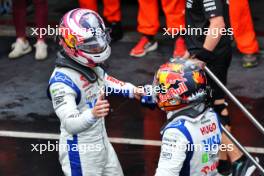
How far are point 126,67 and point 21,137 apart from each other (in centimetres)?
209

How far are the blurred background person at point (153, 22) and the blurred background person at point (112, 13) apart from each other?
429mm

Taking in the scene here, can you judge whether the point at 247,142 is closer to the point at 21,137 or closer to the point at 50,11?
the point at 21,137

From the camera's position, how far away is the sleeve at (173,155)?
14.8ft

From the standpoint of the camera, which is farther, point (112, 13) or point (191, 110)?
point (112, 13)

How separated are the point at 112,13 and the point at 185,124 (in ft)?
18.0

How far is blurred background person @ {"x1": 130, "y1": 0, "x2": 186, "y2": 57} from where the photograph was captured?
9086mm

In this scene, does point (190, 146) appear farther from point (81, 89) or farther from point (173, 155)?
point (81, 89)

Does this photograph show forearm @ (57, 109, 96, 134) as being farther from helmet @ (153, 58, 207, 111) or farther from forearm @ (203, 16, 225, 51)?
forearm @ (203, 16, 225, 51)

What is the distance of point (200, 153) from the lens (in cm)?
462

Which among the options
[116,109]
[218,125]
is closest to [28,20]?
[116,109]

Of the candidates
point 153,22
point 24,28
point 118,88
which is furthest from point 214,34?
point 24,28

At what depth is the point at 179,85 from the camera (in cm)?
463

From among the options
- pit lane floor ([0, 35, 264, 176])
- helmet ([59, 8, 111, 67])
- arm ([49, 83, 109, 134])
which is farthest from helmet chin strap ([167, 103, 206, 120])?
pit lane floor ([0, 35, 264, 176])

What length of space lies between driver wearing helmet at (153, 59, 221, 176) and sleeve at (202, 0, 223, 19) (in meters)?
1.38
